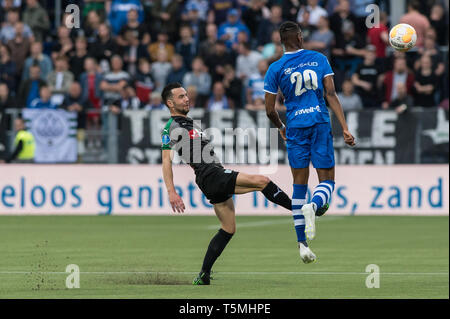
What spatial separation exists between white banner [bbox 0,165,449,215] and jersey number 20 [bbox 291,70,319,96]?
1067 cm

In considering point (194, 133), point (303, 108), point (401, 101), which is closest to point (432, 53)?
point (401, 101)

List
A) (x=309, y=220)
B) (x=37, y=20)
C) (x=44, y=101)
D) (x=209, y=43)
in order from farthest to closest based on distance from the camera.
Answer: (x=37, y=20) → (x=209, y=43) → (x=44, y=101) → (x=309, y=220)

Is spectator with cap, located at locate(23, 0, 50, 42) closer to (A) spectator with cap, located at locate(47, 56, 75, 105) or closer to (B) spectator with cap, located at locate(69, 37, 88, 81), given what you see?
(B) spectator with cap, located at locate(69, 37, 88, 81)

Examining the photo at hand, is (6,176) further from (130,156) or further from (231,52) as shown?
(231,52)

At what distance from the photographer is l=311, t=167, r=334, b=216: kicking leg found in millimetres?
11453

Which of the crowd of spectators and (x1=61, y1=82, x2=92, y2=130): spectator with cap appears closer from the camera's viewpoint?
the crowd of spectators

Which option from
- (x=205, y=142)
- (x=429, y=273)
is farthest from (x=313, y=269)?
(x=205, y=142)

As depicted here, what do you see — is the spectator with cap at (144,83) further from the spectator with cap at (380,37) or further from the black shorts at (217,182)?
the black shorts at (217,182)

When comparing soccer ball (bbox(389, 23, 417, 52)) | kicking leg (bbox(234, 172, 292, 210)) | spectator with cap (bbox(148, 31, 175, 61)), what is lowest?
kicking leg (bbox(234, 172, 292, 210))

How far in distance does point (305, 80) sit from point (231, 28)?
1446 cm

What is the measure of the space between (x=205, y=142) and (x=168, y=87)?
2.33 ft

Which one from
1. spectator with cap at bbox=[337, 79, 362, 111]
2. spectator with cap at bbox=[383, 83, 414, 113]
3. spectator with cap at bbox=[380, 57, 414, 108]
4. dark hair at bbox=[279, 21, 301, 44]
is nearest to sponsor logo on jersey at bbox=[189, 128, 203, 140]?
dark hair at bbox=[279, 21, 301, 44]

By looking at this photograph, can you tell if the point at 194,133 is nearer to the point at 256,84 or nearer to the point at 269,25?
the point at 256,84

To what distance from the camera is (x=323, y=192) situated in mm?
11586
